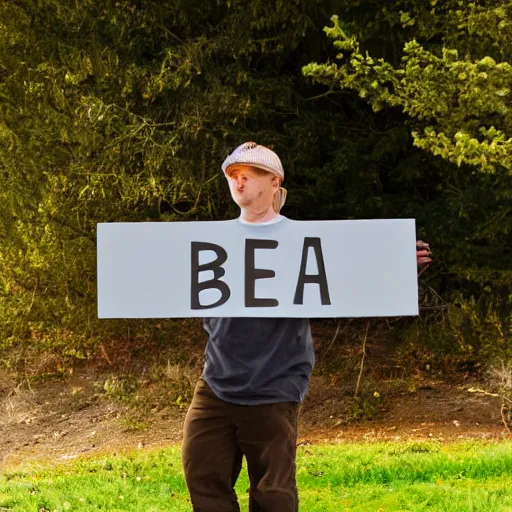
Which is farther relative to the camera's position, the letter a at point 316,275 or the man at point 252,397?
the letter a at point 316,275

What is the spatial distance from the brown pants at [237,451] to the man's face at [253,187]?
73 centimetres

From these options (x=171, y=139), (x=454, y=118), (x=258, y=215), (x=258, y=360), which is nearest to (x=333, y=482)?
(x=258, y=360)

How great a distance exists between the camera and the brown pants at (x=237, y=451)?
3598mm

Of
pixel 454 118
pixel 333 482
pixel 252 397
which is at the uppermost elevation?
pixel 454 118

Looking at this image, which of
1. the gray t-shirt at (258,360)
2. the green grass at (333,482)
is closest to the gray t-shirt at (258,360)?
the gray t-shirt at (258,360)

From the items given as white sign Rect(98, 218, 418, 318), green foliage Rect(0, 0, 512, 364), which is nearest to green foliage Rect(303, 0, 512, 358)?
green foliage Rect(0, 0, 512, 364)

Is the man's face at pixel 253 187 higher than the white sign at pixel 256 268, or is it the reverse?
the man's face at pixel 253 187

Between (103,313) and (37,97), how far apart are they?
640cm

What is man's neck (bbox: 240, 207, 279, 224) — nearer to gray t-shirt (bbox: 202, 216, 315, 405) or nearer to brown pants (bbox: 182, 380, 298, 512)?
gray t-shirt (bbox: 202, 216, 315, 405)

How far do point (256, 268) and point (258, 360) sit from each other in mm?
370

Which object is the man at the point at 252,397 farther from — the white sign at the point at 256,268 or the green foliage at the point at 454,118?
the green foliage at the point at 454,118

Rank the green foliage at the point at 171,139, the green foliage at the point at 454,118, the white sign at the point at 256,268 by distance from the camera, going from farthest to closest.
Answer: the green foliage at the point at 171,139, the green foliage at the point at 454,118, the white sign at the point at 256,268

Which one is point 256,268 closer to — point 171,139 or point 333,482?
point 333,482

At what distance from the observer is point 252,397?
3592 millimetres
